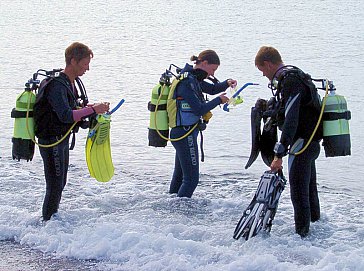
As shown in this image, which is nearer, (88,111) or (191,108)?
(88,111)

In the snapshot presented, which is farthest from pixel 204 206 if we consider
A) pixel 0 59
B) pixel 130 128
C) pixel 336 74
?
pixel 0 59

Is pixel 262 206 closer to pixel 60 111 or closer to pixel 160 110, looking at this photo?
pixel 160 110

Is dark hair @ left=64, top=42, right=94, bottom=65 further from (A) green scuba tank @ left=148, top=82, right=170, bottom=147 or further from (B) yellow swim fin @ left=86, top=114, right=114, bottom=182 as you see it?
(A) green scuba tank @ left=148, top=82, right=170, bottom=147

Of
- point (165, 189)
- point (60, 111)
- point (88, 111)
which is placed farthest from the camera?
point (165, 189)

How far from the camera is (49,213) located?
624 centimetres

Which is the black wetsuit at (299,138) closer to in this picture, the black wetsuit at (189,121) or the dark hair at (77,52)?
the black wetsuit at (189,121)

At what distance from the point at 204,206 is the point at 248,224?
48.4 inches

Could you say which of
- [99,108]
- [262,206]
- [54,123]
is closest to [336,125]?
[262,206]

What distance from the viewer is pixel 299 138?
5613 millimetres

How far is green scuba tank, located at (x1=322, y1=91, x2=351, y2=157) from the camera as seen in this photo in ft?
18.1

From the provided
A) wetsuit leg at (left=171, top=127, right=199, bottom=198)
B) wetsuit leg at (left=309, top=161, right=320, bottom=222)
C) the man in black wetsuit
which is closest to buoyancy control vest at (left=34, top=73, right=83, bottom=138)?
wetsuit leg at (left=171, top=127, right=199, bottom=198)

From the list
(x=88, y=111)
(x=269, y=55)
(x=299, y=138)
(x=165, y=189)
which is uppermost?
(x=269, y=55)

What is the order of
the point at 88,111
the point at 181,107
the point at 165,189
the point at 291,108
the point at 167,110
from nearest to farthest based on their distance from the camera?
the point at 291,108, the point at 88,111, the point at 181,107, the point at 167,110, the point at 165,189

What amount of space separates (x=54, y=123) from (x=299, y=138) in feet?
6.38
